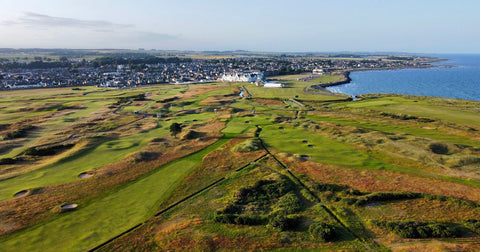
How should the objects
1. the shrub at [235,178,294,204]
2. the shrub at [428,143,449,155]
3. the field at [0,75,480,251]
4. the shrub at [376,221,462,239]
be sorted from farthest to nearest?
the shrub at [428,143,449,155]
the shrub at [235,178,294,204]
the field at [0,75,480,251]
the shrub at [376,221,462,239]

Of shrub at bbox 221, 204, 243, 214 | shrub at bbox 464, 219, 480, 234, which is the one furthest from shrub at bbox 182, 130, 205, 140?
shrub at bbox 464, 219, 480, 234

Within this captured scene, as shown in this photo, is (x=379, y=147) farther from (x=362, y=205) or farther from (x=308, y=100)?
(x=308, y=100)

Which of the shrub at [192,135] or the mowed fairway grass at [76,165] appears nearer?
the mowed fairway grass at [76,165]

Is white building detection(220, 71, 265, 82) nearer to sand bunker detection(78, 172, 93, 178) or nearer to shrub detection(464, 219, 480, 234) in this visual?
sand bunker detection(78, 172, 93, 178)

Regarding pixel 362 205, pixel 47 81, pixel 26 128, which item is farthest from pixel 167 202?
pixel 47 81

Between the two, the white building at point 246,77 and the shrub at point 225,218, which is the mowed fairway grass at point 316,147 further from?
the white building at point 246,77

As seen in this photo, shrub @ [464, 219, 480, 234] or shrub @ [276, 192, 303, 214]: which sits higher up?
shrub @ [464, 219, 480, 234]

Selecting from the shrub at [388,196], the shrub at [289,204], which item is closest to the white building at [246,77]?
the shrub at [289,204]
